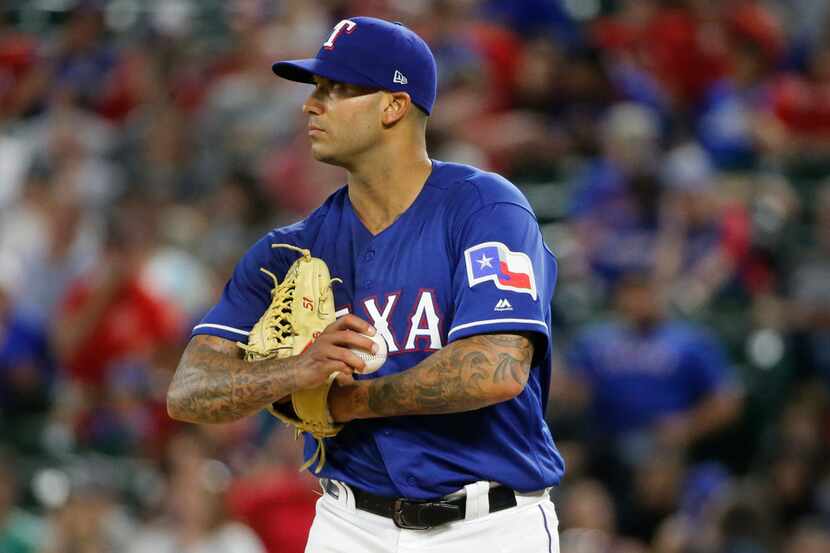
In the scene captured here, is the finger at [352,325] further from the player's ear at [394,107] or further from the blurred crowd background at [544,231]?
the blurred crowd background at [544,231]

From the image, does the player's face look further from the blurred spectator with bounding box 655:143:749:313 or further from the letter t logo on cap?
the blurred spectator with bounding box 655:143:749:313

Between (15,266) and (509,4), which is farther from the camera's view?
(509,4)

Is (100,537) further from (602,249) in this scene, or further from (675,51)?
(675,51)

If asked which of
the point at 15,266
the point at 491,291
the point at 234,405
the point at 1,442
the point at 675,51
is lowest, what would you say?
the point at 1,442

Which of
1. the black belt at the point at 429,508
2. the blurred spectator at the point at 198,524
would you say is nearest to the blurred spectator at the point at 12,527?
the blurred spectator at the point at 198,524

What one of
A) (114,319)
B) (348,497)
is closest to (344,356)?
(348,497)

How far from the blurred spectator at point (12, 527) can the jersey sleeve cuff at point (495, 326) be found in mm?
3959

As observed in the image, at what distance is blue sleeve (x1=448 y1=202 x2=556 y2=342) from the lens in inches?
131

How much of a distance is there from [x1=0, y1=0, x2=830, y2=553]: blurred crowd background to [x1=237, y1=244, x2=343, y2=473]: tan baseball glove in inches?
114

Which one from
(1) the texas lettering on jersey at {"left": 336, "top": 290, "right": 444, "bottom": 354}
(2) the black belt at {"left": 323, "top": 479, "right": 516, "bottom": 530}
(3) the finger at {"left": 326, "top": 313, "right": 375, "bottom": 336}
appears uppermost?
(3) the finger at {"left": 326, "top": 313, "right": 375, "bottom": 336}

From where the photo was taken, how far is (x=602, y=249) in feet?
26.1

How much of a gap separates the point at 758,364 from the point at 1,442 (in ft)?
13.2

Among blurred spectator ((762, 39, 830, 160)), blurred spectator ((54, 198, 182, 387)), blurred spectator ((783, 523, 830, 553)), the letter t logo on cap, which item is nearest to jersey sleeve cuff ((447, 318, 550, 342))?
the letter t logo on cap

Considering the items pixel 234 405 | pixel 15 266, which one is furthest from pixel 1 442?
pixel 234 405
